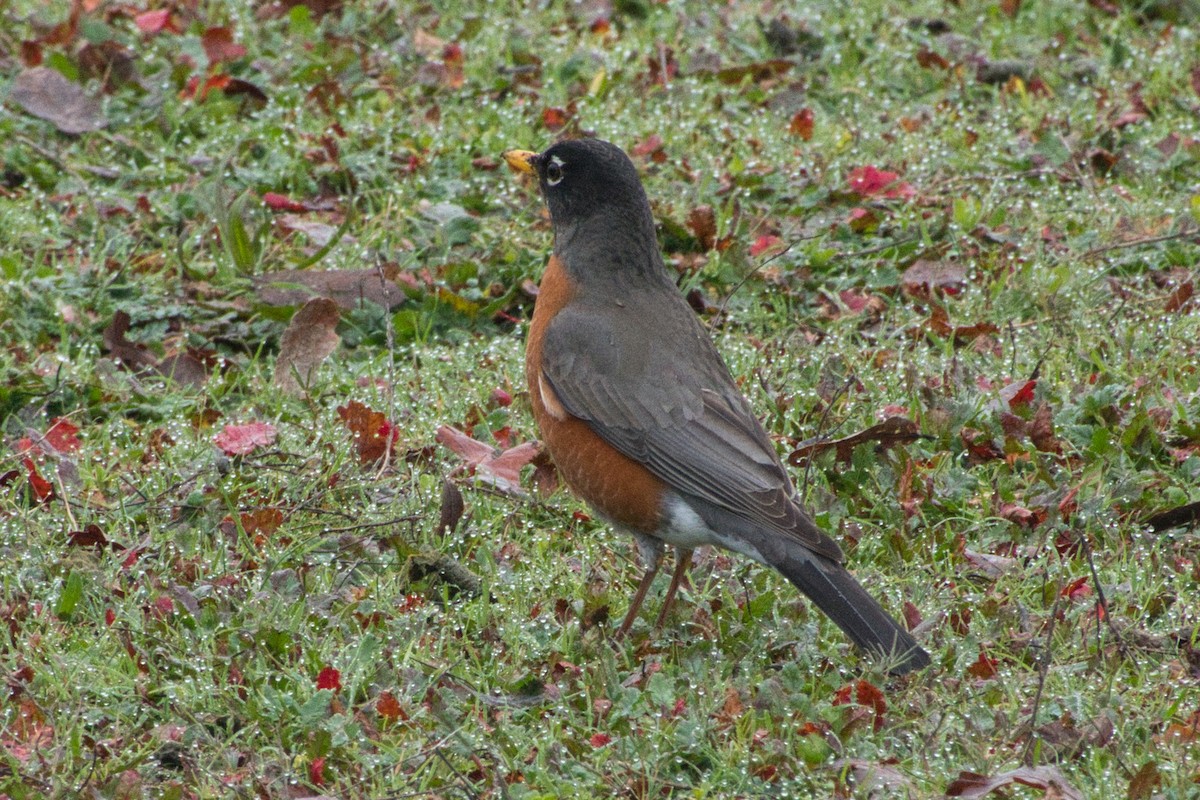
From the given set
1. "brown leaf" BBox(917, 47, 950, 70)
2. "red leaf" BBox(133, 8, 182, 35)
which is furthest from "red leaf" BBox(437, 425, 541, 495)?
"red leaf" BBox(133, 8, 182, 35)

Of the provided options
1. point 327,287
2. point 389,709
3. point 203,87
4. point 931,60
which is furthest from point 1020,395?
point 203,87

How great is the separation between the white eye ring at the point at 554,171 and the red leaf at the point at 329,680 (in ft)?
6.69

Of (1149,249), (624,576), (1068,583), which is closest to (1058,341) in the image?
(1149,249)

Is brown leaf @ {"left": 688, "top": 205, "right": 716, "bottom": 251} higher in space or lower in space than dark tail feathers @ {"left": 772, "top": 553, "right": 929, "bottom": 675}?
higher

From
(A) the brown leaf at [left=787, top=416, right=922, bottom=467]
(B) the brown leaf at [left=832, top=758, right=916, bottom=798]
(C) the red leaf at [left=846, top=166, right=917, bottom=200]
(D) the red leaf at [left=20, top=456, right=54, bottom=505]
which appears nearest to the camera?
(B) the brown leaf at [left=832, top=758, right=916, bottom=798]

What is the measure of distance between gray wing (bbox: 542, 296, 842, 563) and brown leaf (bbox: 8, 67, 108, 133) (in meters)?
3.44

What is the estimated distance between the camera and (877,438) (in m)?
5.16

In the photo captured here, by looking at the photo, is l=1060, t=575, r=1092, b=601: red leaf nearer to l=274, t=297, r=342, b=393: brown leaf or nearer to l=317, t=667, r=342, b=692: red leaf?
l=317, t=667, r=342, b=692: red leaf

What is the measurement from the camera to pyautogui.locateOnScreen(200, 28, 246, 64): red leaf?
7953 mm

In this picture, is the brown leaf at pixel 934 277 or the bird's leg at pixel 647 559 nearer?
the bird's leg at pixel 647 559

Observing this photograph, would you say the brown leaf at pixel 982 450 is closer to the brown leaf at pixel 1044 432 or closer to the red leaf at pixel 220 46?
the brown leaf at pixel 1044 432

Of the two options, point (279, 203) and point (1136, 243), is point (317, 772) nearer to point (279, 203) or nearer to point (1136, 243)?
point (279, 203)

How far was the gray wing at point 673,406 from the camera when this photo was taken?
Answer: 175 inches

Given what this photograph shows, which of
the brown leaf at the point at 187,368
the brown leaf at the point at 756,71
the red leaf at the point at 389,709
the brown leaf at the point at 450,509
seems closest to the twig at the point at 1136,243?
the brown leaf at the point at 756,71
